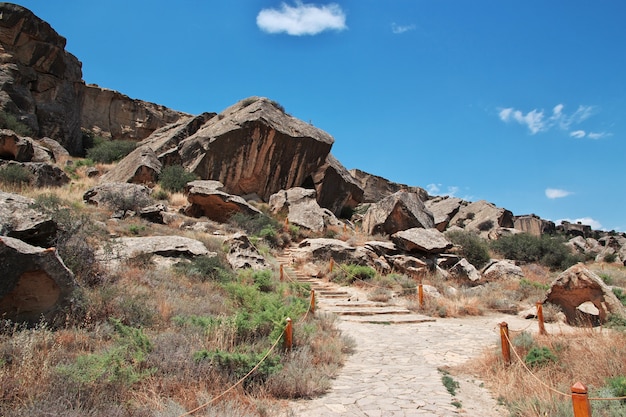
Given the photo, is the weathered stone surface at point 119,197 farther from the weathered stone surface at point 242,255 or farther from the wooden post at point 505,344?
the wooden post at point 505,344

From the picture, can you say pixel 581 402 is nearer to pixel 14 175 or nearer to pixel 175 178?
pixel 14 175

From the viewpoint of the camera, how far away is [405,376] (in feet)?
17.6

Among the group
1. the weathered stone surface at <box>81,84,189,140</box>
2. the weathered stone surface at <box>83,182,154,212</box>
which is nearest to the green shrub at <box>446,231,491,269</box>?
the weathered stone surface at <box>83,182,154,212</box>

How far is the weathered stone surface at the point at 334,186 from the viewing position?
87.5 feet

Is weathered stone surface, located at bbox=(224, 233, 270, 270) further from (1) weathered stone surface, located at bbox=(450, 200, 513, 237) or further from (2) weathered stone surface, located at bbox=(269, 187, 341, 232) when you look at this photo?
(1) weathered stone surface, located at bbox=(450, 200, 513, 237)

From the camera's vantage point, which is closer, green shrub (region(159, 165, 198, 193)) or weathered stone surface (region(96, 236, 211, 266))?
weathered stone surface (region(96, 236, 211, 266))

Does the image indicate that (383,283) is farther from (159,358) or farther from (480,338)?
(159,358)

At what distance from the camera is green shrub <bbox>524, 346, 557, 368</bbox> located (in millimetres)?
4898

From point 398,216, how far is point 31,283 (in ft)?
56.6

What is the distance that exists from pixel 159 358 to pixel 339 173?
24.4 m

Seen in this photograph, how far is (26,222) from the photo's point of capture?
6602 millimetres

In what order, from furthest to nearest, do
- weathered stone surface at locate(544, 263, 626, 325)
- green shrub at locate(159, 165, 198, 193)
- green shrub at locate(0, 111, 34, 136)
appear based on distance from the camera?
green shrub at locate(0, 111, 34, 136) → green shrub at locate(159, 165, 198, 193) → weathered stone surface at locate(544, 263, 626, 325)

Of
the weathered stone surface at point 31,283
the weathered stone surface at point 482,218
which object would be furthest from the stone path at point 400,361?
the weathered stone surface at point 482,218

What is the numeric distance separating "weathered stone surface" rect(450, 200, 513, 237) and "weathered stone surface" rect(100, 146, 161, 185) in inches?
1011
